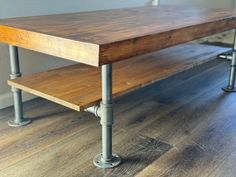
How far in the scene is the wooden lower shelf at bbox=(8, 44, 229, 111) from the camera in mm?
1106

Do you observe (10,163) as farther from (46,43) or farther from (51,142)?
(46,43)

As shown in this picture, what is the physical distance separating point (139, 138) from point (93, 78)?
308mm

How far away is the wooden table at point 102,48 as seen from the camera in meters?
0.94

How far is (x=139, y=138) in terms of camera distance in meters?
1.29

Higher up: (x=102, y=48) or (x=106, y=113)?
(x=102, y=48)

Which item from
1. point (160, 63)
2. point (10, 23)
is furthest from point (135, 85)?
point (10, 23)

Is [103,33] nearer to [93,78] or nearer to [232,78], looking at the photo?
[93,78]

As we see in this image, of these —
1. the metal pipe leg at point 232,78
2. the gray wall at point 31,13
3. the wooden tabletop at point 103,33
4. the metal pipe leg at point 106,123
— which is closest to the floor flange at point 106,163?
the metal pipe leg at point 106,123

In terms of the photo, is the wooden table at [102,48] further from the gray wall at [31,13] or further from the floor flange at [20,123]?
the gray wall at [31,13]

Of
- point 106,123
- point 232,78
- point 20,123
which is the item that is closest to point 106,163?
point 106,123

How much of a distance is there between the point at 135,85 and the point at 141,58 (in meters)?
0.46

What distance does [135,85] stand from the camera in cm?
120

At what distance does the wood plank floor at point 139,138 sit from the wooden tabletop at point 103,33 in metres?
0.39

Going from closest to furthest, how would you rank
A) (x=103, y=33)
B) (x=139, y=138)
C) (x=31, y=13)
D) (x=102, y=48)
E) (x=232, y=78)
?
(x=102, y=48), (x=103, y=33), (x=139, y=138), (x=31, y=13), (x=232, y=78)
